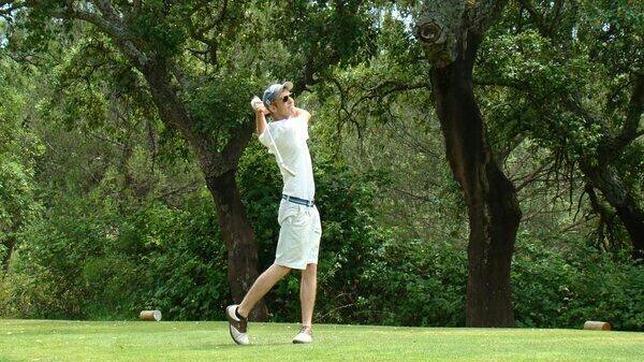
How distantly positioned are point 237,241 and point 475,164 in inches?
205

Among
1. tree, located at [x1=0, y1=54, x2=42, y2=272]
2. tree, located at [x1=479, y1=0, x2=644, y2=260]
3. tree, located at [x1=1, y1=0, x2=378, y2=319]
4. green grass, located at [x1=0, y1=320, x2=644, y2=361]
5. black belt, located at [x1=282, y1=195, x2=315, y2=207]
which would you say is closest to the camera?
green grass, located at [x1=0, y1=320, x2=644, y2=361]

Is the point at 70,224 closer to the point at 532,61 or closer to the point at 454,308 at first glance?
the point at 454,308

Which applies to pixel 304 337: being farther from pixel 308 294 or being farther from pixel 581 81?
pixel 581 81

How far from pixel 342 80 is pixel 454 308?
222 inches

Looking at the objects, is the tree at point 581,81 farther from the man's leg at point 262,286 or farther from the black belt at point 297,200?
the man's leg at point 262,286

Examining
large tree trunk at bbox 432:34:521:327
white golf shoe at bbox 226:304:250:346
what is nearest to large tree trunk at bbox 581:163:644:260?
large tree trunk at bbox 432:34:521:327

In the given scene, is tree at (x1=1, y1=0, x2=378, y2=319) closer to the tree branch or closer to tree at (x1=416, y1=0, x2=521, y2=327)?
tree at (x1=416, y1=0, x2=521, y2=327)

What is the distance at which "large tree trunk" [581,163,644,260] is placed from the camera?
20141 millimetres

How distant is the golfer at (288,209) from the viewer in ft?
25.9

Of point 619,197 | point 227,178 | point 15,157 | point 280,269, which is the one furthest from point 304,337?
point 15,157

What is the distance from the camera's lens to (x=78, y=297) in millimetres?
22188

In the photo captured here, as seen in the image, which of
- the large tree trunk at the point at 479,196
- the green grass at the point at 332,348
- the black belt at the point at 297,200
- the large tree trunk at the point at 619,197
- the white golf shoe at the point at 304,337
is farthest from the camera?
the large tree trunk at the point at 619,197

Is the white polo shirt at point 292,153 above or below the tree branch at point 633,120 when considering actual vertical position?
below

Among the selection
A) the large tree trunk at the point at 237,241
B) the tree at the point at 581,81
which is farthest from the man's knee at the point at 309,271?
the large tree trunk at the point at 237,241
